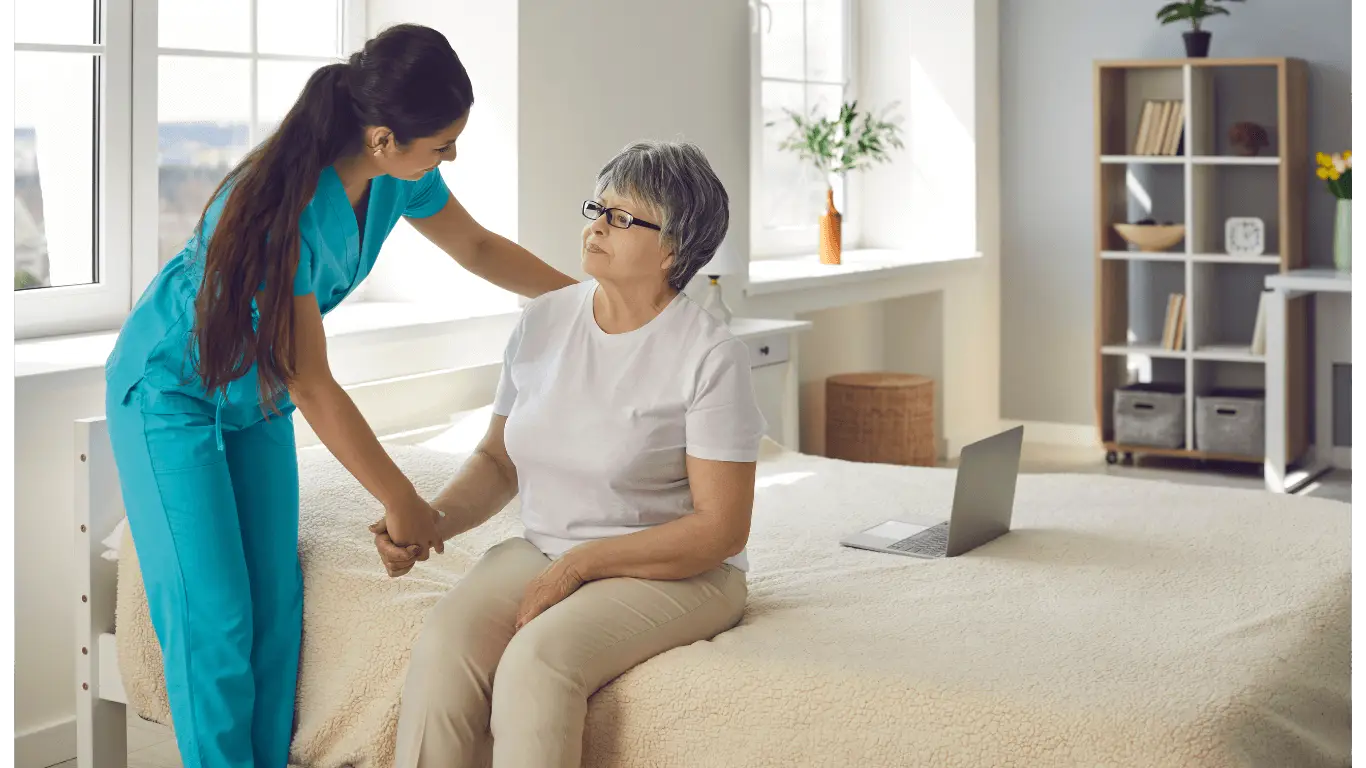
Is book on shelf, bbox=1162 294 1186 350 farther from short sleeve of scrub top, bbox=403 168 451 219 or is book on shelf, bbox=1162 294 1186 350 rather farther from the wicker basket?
short sleeve of scrub top, bbox=403 168 451 219

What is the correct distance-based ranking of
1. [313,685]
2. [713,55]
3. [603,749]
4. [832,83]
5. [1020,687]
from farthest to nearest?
[832,83] → [713,55] → [313,685] → [603,749] → [1020,687]

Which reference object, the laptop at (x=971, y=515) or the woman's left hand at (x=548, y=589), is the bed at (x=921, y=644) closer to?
the laptop at (x=971, y=515)

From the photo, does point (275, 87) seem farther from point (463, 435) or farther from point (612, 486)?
point (612, 486)

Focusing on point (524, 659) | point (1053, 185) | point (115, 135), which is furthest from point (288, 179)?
point (1053, 185)

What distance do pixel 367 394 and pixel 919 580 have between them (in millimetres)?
1338

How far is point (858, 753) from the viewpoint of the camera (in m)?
1.81

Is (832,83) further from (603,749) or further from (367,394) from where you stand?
(603,749)

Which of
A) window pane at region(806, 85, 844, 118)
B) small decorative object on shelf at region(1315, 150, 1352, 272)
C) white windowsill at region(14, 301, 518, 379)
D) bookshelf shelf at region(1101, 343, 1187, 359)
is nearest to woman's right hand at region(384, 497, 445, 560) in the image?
white windowsill at region(14, 301, 518, 379)

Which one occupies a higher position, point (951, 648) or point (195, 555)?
point (195, 555)

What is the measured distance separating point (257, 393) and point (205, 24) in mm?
1592

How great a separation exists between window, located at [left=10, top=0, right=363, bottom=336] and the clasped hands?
53.0 inches

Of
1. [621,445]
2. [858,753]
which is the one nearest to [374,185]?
[621,445]

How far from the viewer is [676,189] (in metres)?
2.05

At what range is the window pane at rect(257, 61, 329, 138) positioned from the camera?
351cm
